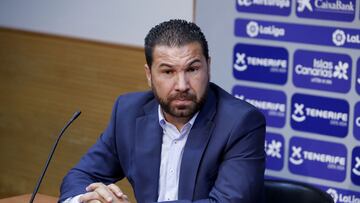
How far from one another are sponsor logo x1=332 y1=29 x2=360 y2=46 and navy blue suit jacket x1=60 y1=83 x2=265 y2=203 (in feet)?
3.56

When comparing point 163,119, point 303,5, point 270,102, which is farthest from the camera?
point 270,102

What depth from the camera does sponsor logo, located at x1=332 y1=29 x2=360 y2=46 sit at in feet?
12.8

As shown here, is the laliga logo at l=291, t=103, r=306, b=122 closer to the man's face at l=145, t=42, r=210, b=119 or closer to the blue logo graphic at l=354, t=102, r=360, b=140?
the blue logo graphic at l=354, t=102, r=360, b=140

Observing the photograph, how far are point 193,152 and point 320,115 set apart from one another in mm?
1307

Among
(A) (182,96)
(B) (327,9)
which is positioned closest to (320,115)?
(B) (327,9)

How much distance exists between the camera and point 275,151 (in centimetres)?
429

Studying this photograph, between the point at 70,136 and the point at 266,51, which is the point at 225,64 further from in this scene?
the point at 70,136

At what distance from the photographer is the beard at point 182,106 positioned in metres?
2.87

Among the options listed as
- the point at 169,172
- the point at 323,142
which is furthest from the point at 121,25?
the point at 169,172

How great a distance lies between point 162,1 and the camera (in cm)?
463

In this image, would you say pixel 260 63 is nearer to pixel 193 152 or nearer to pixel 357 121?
pixel 357 121

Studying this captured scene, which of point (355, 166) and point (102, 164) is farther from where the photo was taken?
point (355, 166)

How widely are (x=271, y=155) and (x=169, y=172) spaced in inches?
55.2

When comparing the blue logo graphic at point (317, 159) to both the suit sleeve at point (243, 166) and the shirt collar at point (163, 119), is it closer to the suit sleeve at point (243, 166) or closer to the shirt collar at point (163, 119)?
the suit sleeve at point (243, 166)
